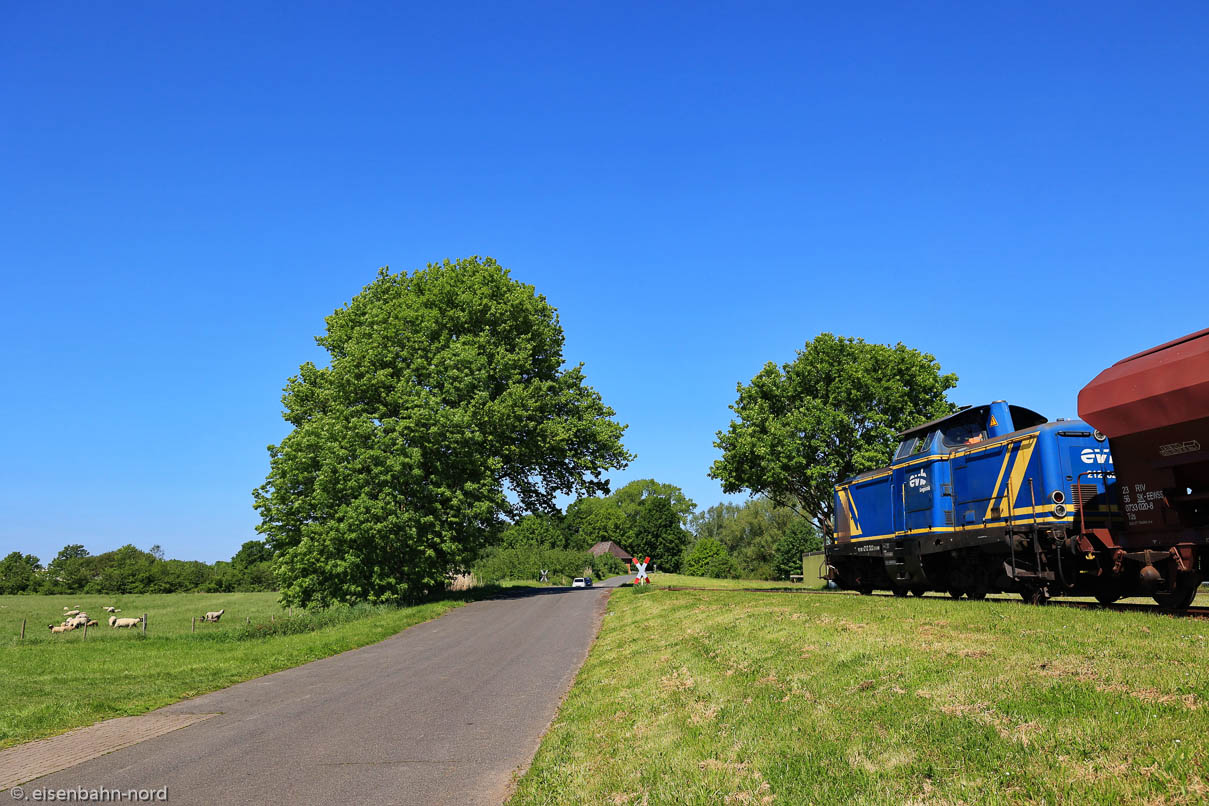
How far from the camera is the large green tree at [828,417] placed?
39.2 metres

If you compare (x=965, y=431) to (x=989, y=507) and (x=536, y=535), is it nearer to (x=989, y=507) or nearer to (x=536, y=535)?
(x=989, y=507)

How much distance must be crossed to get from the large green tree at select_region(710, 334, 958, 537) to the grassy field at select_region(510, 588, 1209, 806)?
85.7 ft

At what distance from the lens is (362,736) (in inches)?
410

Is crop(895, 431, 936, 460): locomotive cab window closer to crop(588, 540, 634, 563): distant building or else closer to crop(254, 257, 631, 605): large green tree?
crop(254, 257, 631, 605): large green tree

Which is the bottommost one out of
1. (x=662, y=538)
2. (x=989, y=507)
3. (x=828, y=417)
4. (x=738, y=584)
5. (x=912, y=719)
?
(x=738, y=584)

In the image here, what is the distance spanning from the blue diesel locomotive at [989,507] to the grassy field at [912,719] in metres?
3.09

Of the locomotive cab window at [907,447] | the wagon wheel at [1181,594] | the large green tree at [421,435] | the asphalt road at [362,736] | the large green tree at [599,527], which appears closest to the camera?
the asphalt road at [362,736]

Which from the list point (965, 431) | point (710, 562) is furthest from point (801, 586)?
point (710, 562)

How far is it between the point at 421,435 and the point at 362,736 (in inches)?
947

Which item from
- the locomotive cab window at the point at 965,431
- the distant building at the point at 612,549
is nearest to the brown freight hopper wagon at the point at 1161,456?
the locomotive cab window at the point at 965,431

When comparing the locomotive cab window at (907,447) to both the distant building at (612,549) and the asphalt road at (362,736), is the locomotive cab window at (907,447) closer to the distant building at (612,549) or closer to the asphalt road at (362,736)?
the asphalt road at (362,736)

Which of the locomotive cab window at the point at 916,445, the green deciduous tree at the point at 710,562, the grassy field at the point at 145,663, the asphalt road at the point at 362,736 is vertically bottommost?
the green deciduous tree at the point at 710,562

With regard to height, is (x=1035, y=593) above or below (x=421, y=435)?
below

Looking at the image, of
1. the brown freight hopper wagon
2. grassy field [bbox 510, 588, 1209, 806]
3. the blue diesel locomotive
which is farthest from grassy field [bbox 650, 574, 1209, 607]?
grassy field [bbox 510, 588, 1209, 806]
